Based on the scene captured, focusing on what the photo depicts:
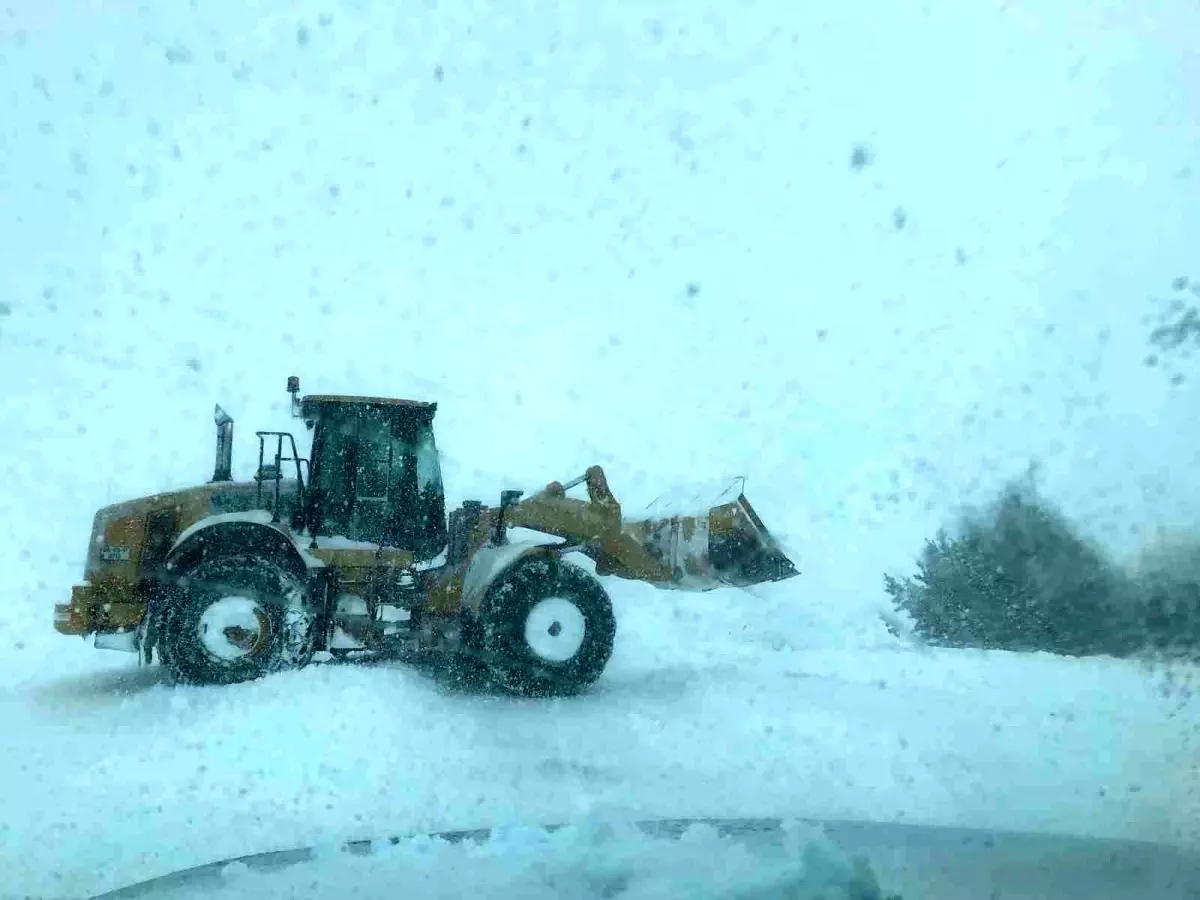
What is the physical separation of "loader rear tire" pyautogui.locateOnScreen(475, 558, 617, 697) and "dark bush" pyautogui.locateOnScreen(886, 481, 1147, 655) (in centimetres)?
631

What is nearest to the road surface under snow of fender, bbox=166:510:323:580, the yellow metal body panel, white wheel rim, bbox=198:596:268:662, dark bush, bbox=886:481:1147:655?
white wheel rim, bbox=198:596:268:662

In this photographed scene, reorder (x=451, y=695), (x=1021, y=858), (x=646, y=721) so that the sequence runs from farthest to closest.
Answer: (x=451, y=695), (x=646, y=721), (x=1021, y=858)

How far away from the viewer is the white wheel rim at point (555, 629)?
7160mm

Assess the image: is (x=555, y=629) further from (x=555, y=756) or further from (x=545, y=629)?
(x=555, y=756)

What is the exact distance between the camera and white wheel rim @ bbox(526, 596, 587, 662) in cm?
716

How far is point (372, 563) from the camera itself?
7570mm

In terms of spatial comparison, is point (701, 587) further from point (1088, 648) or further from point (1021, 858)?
point (1088, 648)

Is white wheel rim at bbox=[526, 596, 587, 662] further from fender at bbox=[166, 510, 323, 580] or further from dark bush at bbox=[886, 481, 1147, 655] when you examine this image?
dark bush at bbox=[886, 481, 1147, 655]

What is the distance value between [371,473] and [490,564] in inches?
48.2


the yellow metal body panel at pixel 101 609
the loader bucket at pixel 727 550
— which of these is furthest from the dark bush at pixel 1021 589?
the yellow metal body panel at pixel 101 609

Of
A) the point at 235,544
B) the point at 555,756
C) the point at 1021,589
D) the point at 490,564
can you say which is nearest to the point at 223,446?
the point at 235,544

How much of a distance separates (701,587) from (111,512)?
4.38 metres

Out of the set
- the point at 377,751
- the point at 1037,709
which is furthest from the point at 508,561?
the point at 1037,709

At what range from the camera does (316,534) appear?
7.63 metres
